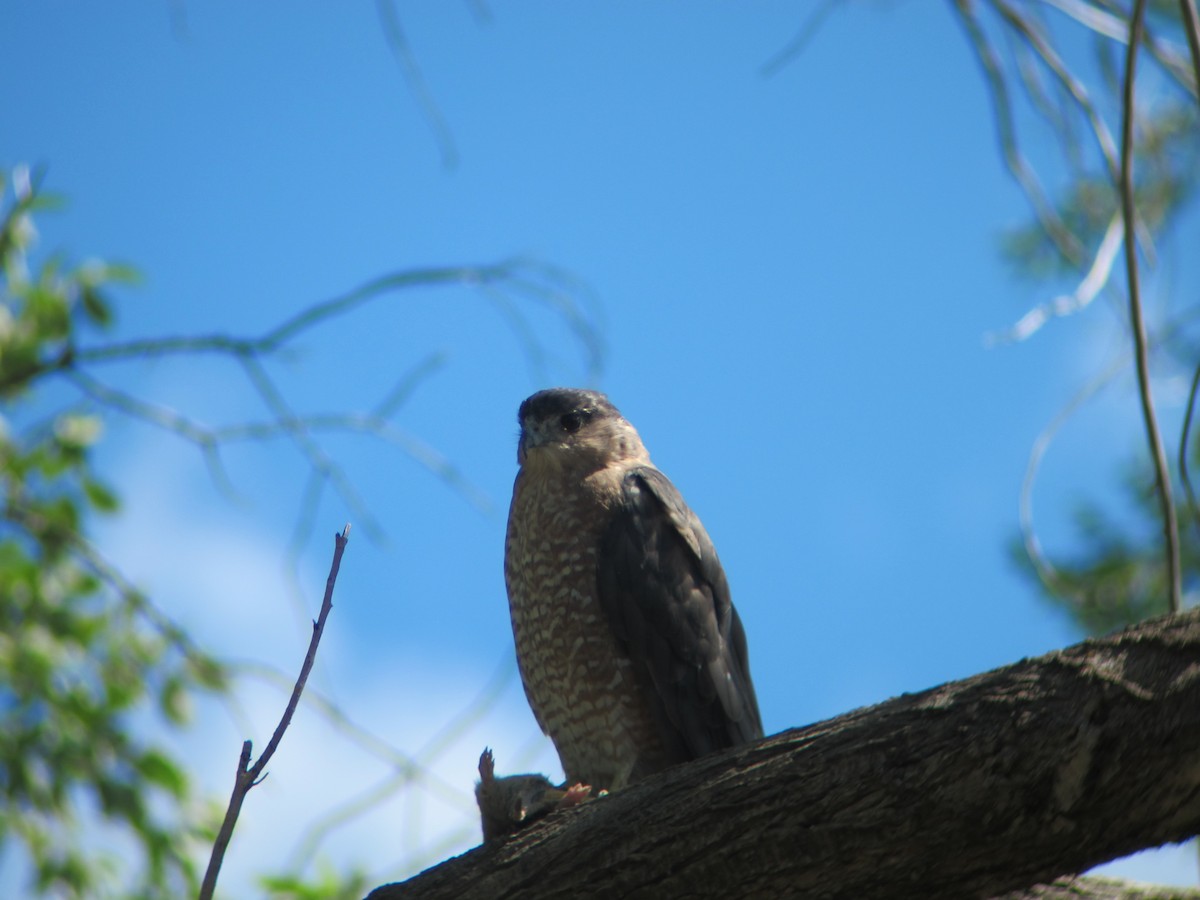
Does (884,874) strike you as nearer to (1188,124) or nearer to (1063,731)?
(1063,731)

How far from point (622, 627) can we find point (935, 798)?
1.45 m

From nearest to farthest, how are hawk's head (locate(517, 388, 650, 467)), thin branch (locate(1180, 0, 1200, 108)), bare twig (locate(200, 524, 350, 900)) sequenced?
bare twig (locate(200, 524, 350, 900)), thin branch (locate(1180, 0, 1200, 108)), hawk's head (locate(517, 388, 650, 467))

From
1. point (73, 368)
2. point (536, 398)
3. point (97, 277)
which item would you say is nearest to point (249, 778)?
point (536, 398)

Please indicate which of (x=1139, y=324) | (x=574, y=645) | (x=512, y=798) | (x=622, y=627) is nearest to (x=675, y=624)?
(x=622, y=627)

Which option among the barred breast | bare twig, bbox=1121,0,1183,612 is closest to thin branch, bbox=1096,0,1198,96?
bare twig, bbox=1121,0,1183,612

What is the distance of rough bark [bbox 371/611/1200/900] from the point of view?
6.47 ft

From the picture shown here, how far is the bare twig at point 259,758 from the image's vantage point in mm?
1656

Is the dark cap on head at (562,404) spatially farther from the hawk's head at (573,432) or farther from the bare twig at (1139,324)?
the bare twig at (1139,324)

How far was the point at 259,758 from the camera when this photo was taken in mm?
1852

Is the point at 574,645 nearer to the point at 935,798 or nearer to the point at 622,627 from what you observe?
the point at 622,627

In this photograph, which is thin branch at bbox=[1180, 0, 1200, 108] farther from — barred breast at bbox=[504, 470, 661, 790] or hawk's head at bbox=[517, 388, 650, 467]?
hawk's head at bbox=[517, 388, 650, 467]

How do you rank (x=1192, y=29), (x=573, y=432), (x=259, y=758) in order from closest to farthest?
1. (x=259, y=758)
2. (x=1192, y=29)
3. (x=573, y=432)

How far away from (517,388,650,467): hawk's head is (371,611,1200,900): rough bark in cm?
164

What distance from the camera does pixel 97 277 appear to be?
5.01 meters
